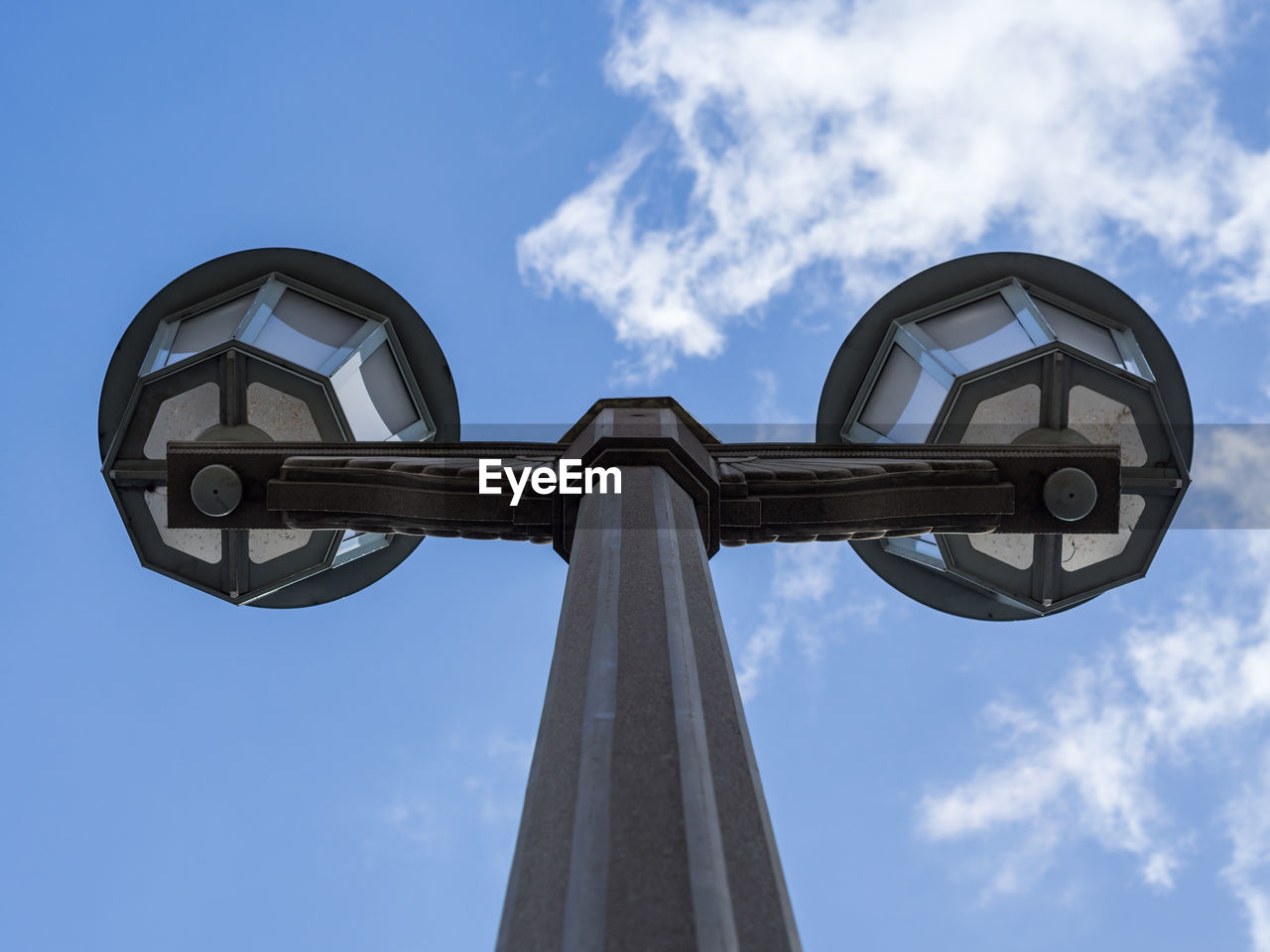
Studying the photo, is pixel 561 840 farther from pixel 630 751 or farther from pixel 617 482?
pixel 617 482

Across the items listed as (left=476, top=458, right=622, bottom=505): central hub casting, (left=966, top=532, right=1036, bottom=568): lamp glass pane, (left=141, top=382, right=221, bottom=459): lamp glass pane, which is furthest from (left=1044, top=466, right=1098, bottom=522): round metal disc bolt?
(left=141, top=382, right=221, bottom=459): lamp glass pane

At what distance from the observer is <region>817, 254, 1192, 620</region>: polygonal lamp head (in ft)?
38.4

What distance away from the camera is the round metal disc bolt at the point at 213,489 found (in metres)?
9.60

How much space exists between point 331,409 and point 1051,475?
7024 millimetres

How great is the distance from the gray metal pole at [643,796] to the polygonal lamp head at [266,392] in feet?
21.7

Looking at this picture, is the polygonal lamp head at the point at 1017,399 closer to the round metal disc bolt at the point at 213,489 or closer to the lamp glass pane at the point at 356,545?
the lamp glass pane at the point at 356,545

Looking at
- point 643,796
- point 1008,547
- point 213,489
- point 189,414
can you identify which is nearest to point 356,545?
point 189,414

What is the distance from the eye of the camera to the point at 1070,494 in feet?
31.2

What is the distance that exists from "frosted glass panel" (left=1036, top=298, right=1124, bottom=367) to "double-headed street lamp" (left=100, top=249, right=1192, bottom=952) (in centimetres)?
4

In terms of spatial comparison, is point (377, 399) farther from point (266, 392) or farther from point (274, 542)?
point (274, 542)

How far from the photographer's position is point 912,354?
1307cm

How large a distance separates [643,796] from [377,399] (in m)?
9.49

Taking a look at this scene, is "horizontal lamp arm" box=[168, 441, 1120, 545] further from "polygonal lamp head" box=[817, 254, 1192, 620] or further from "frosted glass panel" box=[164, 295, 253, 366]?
"frosted glass panel" box=[164, 295, 253, 366]

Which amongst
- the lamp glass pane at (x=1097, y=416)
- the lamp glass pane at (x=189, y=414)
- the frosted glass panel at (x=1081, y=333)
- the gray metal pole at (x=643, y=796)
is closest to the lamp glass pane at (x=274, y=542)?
the lamp glass pane at (x=189, y=414)
